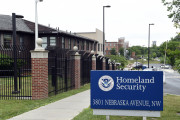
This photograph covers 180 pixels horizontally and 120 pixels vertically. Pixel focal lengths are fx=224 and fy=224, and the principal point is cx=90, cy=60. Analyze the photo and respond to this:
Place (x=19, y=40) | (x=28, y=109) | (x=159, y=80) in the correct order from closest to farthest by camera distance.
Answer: (x=159, y=80), (x=28, y=109), (x=19, y=40)

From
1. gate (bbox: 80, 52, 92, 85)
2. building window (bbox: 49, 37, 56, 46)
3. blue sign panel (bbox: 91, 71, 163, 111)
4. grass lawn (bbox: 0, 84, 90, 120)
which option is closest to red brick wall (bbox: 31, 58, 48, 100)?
grass lawn (bbox: 0, 84, 90, 120)

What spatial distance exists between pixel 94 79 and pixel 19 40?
73.9 ft

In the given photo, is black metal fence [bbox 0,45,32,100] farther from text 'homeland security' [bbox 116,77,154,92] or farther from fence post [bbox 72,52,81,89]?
text 'homeland security' [bbox 116,77,154,92]

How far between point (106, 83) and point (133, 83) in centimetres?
71

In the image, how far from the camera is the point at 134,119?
6.78 metres

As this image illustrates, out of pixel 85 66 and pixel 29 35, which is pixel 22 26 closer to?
pixel 29 35

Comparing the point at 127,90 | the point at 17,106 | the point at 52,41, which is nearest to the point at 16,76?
the point at 17,106

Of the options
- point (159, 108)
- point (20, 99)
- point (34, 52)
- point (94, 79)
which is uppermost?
point (34, 52)

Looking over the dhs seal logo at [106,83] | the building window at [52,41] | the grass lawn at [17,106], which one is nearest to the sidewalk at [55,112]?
the grass lawn at [17,106]

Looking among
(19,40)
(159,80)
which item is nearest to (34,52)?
(159,80)

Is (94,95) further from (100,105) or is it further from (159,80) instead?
(159,80)

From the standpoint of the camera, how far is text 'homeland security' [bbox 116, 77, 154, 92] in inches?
227

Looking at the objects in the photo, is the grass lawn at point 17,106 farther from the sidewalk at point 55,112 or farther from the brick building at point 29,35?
the brick building at point 29,35

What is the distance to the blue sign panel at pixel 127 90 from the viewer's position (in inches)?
226
